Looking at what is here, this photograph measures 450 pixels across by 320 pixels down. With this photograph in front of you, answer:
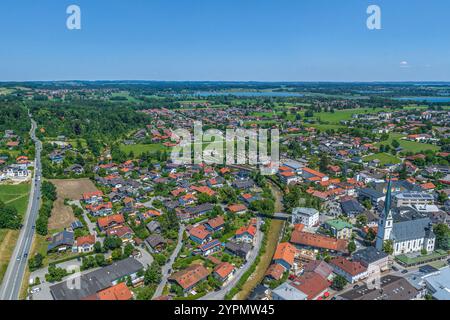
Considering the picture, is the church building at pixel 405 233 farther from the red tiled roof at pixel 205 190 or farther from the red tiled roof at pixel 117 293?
the red tiled roof at pixel 117 293

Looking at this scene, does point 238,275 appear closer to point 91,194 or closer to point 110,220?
point 110,220

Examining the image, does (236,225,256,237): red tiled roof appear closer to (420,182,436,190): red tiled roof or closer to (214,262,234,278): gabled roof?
(214,262,234,278): gabled roof

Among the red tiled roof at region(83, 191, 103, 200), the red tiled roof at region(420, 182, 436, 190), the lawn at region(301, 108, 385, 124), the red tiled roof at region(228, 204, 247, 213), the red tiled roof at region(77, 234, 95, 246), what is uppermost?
the lawn at region(301, 108, 385, 124)

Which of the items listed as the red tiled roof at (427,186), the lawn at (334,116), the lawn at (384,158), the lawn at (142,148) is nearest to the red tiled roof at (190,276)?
the red tiled roof at (427,186)

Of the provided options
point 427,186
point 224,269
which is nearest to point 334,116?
point 427,186

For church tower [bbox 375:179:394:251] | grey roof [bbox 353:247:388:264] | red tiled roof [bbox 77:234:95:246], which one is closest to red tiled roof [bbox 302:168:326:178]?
church tower [bbox 375:179:394:251]
